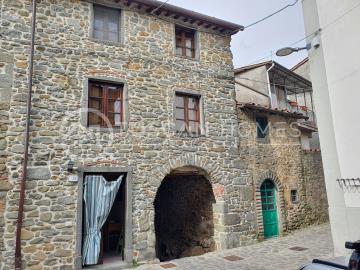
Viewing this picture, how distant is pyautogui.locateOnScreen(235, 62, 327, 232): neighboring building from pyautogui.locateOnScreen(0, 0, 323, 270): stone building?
199mm

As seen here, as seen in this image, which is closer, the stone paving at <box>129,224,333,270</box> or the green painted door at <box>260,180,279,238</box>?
the stone paving at <box>129,224,333,270</box>

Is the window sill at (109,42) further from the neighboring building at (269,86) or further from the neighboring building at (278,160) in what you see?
the neighboring building at (269,86)

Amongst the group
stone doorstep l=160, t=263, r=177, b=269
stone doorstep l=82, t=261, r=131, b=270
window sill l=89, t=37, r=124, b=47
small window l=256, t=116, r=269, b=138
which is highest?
window sill l=89, t=37, r=124, b=47

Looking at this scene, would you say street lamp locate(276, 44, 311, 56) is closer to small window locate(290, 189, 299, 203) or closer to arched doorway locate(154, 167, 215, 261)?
arched doorway locate(154, 167, 215, 261)

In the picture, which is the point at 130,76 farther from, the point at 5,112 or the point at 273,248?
the point at 273,248

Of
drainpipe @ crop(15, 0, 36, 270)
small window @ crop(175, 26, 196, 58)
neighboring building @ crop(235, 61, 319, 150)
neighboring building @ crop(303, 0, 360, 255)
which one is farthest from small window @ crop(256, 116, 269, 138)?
drainpipe @ crop(15, 0, 36, 270)

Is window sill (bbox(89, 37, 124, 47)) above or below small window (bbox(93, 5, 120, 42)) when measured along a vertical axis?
below

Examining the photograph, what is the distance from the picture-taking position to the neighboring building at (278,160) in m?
10.1

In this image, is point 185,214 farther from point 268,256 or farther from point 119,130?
point 119,130

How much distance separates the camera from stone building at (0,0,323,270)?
22.0 ft

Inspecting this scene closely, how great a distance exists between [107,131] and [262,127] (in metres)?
5.99

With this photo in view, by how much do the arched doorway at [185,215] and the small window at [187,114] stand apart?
4.10ft

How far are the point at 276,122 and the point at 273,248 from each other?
192 inches

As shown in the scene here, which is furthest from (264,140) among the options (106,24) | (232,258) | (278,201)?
(106,24)
